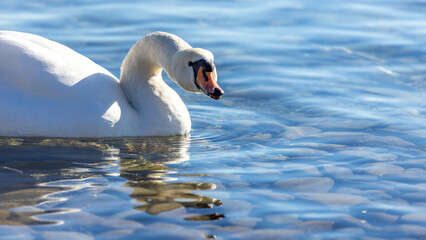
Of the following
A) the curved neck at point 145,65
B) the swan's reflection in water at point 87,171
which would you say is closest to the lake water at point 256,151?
the swan's reflection in water at point 87,171

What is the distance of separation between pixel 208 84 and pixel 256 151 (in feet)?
2.56

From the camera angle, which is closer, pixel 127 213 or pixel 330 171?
pixel 127 213

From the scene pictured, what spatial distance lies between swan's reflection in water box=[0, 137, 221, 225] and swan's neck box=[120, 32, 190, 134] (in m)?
0.20

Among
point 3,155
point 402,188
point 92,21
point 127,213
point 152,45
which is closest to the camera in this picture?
point 127,213

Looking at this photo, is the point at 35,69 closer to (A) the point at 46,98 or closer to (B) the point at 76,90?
(A) the point at 46,98

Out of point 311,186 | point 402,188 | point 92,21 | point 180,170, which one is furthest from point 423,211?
point 92,21

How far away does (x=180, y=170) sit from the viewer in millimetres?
6160

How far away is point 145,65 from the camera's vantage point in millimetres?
7188

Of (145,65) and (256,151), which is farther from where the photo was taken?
(145,65)

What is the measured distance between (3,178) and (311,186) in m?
2.37

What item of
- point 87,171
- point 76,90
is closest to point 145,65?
point 76,90

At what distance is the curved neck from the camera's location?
22.4ft

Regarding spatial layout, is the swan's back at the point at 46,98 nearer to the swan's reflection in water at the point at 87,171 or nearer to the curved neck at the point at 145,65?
the swan's reflection in water at the point at 87,171

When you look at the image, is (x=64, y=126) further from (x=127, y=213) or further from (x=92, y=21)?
(x=92, y=21)
